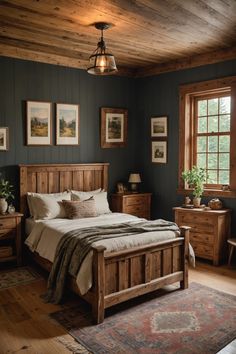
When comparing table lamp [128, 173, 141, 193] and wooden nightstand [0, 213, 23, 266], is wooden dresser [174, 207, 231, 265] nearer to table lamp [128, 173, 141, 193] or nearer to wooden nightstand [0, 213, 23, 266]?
table lamp [128, 173, 141, 193]

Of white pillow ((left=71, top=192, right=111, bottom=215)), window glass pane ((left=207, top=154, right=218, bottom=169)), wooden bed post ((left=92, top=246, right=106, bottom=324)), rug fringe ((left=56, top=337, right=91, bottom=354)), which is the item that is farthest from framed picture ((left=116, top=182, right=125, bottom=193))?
rug fringe ((left=56, top=337, right=91, bottom=354))

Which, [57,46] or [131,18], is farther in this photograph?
[57,46]

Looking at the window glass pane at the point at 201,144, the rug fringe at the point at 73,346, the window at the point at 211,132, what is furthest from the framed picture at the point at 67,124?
the rug fringe at the point at 73,346

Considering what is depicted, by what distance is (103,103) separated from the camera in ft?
19.8

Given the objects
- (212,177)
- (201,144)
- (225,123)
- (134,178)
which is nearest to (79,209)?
(134,178)

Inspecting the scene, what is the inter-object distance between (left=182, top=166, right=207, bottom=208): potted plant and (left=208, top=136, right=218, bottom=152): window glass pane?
1.15ft

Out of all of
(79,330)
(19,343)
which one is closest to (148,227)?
(79,330)

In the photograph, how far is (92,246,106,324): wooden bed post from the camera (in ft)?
10.7

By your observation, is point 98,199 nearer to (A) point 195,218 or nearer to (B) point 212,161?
(A) point 195,218

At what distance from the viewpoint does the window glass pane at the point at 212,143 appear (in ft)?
17.9

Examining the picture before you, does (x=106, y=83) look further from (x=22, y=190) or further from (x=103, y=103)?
(x=22, y=190)

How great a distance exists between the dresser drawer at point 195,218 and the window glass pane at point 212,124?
4.47ft

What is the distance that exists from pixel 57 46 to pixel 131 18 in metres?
1.48

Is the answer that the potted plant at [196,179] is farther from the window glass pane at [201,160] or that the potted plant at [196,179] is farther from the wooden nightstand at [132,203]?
the wooden nightstand at [132,203]
